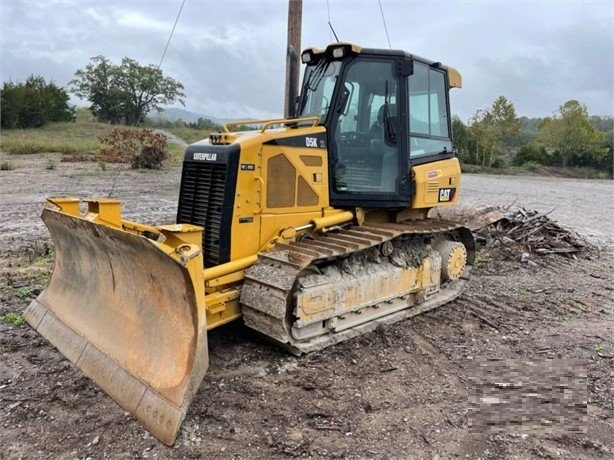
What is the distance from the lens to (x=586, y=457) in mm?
3271

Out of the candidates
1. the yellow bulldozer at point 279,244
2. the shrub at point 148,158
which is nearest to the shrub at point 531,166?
the shrub at point 148,158

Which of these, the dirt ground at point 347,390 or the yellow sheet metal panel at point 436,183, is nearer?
the dirt ground at point 347,390

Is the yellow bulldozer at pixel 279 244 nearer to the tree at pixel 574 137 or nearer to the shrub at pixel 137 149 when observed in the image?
the shrub at pixel 137 149

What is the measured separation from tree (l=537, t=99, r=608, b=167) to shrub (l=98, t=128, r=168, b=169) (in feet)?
122

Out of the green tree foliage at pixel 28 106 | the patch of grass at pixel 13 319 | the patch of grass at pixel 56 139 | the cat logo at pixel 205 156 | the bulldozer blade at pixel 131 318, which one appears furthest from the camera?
the green tree foliage at pixel 28 106

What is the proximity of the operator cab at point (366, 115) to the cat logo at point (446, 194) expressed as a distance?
2.07ft

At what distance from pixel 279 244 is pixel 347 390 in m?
1.53

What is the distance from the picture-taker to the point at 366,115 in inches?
215

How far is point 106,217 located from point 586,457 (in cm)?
430

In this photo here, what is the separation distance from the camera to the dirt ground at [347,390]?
3295 millimetres

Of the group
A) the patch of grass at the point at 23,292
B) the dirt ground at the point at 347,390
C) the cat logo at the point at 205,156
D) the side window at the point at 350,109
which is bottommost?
the dirt ground at the point at 347,390

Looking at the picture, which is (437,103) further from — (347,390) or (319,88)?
(347,390)

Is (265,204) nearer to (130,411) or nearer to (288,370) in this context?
(288,370)

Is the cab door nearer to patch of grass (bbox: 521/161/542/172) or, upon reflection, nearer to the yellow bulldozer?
the yellow bulldozer
